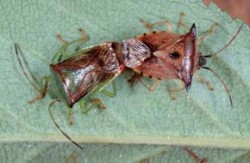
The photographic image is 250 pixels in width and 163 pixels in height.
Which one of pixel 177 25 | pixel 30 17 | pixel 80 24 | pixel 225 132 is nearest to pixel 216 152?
pixel 225 132

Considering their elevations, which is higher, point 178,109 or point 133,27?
point 133,27

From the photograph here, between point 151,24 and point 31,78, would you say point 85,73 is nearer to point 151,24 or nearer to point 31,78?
point 31,78

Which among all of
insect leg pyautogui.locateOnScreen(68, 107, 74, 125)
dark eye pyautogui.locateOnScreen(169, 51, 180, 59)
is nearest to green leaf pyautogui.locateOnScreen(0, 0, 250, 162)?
insect leg pyautogui.locateOnScreen(68, 107, 74, 125)

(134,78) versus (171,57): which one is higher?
(171,57)

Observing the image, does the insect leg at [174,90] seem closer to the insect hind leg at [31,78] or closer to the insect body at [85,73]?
the insect body at [85,73]

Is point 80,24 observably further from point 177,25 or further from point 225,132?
point 225,132

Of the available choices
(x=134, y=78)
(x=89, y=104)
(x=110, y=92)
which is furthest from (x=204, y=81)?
(x=89, y=104)

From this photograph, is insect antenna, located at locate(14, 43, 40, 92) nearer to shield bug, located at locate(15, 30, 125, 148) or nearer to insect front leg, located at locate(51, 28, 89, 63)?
shield bug, located at locate(15, 30, 125, 148)
